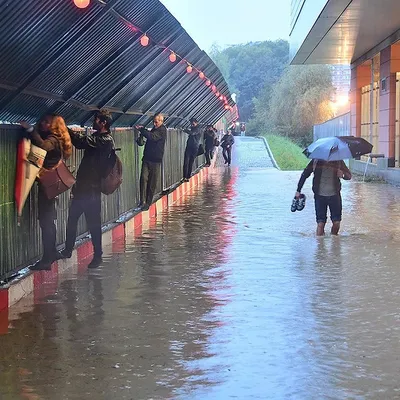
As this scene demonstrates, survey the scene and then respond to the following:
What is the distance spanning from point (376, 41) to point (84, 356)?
22.6 metres

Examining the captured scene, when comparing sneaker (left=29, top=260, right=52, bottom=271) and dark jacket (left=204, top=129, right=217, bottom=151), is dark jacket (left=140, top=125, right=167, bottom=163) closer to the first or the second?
sneaker (left=29, top=260, right=52, bottom=271)

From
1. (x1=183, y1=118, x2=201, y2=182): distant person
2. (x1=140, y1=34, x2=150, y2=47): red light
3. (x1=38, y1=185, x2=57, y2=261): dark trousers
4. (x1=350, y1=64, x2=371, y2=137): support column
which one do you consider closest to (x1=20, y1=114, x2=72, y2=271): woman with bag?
(x1=38, y1=185, x2=57, y2=261): dark trousers

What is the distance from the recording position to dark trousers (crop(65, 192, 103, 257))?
338 inches

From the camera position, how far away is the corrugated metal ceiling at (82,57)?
7.14 meters

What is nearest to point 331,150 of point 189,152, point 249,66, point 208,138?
point 189,152

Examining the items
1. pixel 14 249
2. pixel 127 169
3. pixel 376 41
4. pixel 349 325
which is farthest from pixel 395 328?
pixel 376 41

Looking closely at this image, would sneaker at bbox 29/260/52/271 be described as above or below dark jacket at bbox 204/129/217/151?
below

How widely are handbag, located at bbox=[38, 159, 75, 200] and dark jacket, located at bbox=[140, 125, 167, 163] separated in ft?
16.8

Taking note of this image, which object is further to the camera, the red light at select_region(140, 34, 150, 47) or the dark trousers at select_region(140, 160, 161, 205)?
the dark trousers at select_region(140, 160, 161, 205)

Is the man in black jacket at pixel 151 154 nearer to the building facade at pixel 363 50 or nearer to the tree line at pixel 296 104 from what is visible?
the building facade at pixel 363 50

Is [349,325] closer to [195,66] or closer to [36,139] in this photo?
[36,139]

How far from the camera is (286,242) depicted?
438 inches

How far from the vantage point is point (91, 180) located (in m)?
8.66

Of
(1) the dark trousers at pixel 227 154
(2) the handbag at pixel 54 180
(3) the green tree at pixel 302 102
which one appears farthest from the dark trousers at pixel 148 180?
(3) the green tree at pixel 302 102
